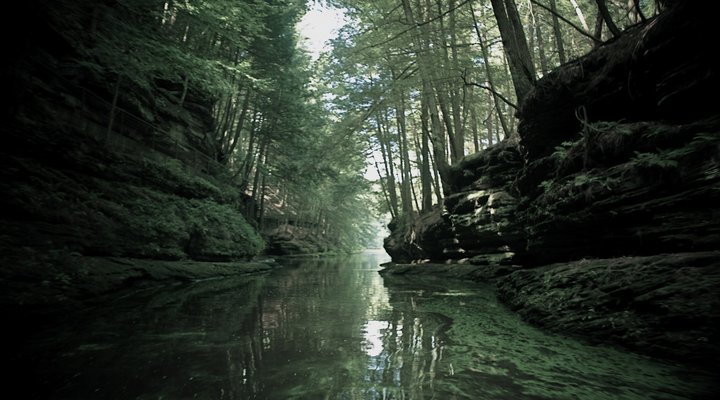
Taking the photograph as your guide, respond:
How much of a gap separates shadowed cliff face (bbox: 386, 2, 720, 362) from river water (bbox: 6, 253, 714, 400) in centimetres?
49

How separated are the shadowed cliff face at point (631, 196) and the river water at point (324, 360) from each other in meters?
0.49

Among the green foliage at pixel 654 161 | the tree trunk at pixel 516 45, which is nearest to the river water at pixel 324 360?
the green foliage at pixel 654 161

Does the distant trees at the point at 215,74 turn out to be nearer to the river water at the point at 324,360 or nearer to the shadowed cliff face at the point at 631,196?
the river water at the point at 324,360

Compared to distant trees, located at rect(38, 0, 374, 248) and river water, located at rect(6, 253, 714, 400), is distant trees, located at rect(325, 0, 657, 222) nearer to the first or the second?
distant trees, located at rect(38, 0, 374, 248)

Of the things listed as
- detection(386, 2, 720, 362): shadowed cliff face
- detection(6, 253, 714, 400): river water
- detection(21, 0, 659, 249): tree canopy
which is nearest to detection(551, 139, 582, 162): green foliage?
detection(386, 2, 720, 362): shadowed cliff face

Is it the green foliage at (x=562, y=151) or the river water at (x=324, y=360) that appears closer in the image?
the river water at (x=324, y=360)

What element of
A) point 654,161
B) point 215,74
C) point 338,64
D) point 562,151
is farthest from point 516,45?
point 338,64

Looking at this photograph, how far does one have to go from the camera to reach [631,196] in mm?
5086

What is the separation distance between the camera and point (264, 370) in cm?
303

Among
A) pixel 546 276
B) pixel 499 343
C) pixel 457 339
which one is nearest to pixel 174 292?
pixel 457 339

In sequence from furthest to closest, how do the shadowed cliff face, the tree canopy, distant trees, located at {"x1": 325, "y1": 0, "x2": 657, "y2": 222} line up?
distant trees, located at {"x1": 325, "y1": 0, "x2": 657, "y2": 222}
the tree canopy
the shadowed cliff face

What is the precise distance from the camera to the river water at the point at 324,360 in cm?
256

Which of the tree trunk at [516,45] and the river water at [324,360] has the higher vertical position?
the tree trunk at [516,45]

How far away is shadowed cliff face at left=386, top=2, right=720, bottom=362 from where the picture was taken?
136 inches
